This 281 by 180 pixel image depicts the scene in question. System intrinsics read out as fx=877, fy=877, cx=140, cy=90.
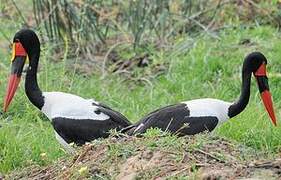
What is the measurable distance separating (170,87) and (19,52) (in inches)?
82.6

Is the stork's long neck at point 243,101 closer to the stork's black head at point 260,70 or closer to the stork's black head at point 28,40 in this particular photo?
the stork's black head at point 260,70

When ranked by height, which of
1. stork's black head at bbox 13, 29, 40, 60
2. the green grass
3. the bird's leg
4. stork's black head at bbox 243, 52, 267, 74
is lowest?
the green grass

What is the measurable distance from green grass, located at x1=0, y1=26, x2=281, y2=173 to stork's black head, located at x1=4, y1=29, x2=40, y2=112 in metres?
0.33

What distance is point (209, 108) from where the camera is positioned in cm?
692

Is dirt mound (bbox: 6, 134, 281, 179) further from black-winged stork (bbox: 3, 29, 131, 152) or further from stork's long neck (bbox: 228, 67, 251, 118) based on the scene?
stork's long neck (bbox: 228, 67, 251, 118)

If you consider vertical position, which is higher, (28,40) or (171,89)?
(28,40)

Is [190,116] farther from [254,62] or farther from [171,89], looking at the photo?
[171,89]

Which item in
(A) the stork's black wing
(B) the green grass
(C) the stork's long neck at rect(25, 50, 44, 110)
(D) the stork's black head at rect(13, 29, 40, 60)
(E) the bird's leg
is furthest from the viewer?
(D) the stork's black head at rect(13, 29, 40, 60)

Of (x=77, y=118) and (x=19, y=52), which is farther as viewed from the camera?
(x=19, y=52)

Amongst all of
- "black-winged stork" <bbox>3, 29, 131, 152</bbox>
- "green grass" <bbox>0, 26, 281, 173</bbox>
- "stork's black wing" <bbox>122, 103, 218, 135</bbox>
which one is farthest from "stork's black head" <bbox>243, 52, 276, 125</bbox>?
"black-winged stork" <bbox>3, 29, 131, 152</bbox>

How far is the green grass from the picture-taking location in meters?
7.09

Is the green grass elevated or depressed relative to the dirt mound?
depressed

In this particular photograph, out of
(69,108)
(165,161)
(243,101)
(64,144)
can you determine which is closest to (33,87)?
(69,108)

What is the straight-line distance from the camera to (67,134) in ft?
22.5
